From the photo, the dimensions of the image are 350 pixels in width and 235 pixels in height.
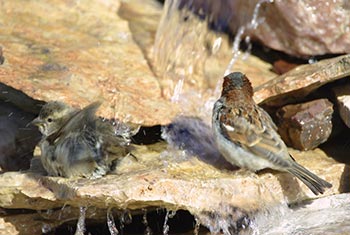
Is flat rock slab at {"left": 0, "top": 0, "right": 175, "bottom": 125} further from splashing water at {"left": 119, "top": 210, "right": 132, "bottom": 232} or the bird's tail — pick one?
the bird's tail

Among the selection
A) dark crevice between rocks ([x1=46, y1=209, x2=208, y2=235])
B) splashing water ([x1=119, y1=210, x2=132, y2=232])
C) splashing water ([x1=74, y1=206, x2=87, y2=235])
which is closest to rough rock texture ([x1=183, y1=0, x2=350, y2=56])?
dark crevice between rocks ([x1=46, y1=209, x2=208, y2=235])

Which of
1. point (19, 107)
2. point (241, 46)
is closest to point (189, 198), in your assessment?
point (19, 107)

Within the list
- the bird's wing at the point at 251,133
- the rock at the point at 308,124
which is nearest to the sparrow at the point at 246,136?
the bird's wing at the point at 251,133

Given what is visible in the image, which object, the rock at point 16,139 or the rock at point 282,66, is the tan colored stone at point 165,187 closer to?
the rock at point 16,139

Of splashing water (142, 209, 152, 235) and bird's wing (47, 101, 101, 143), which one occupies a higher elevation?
bird's wing (47, 101, 101, 143)

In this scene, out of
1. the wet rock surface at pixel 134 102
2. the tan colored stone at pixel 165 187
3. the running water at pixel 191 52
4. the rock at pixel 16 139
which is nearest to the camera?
the tan colored stone at pixel 165 187

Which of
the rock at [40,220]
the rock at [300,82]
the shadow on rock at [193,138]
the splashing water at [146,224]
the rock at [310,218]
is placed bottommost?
the rock at [40,220]

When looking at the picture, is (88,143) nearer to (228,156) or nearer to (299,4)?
(228,156)
